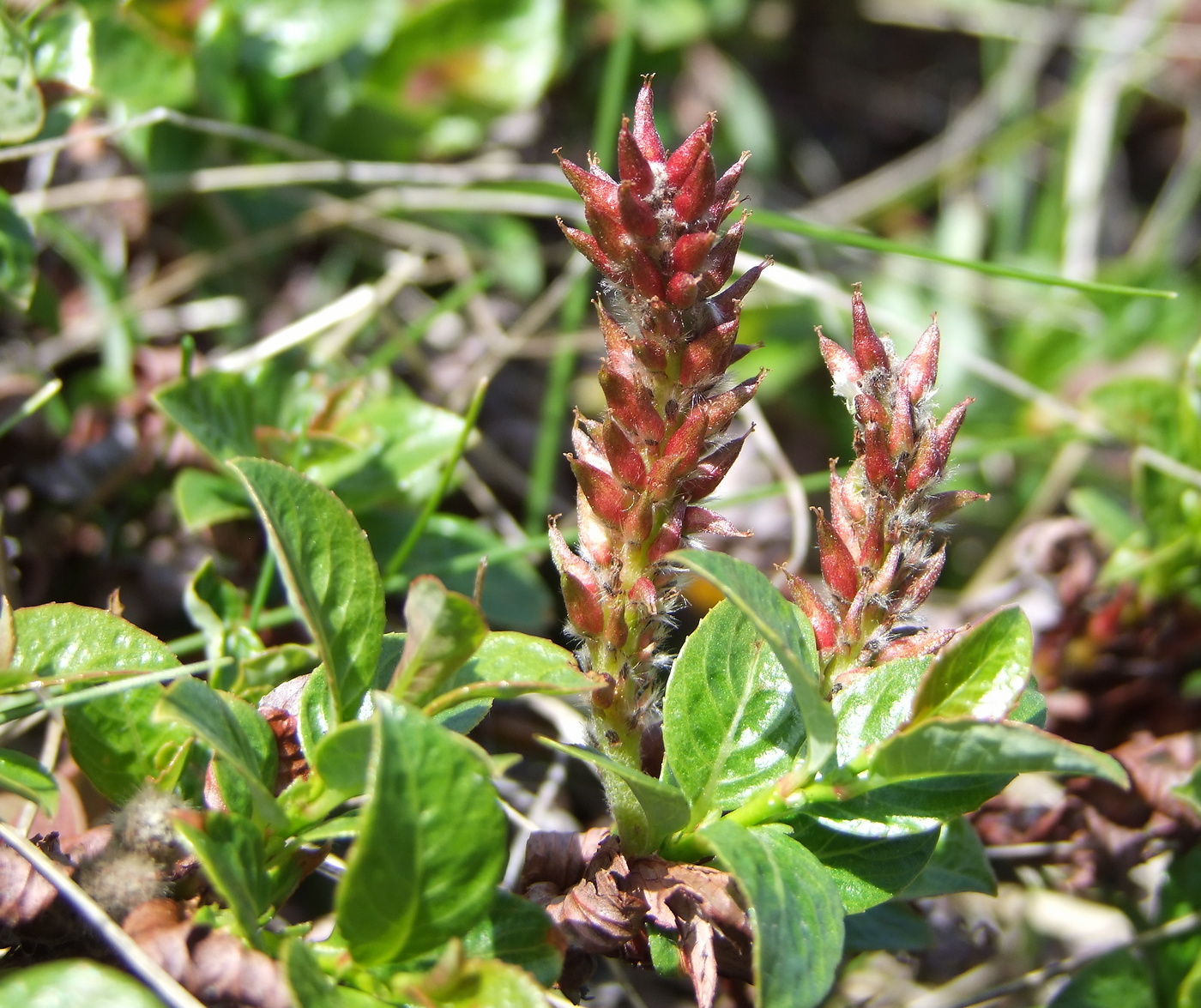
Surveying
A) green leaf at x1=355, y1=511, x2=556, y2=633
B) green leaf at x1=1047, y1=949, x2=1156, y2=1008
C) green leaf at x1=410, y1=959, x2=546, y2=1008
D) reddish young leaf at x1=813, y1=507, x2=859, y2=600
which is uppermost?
reddish young leaf at x1=813, y1=507, x2=859, y2=600

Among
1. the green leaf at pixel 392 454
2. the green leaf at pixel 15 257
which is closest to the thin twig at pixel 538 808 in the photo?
the green leaf at pixel 392 454

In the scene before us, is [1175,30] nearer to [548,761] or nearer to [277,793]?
[548,761]

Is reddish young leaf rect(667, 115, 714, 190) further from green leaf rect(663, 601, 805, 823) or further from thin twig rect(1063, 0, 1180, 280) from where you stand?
thin twig rect(1063, 0, 1180, 280)

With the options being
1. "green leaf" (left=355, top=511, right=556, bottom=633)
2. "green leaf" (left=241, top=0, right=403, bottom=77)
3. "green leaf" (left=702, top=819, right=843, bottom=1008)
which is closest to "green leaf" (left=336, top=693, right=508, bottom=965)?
"green leaf" (left=702, top=819, right=843, bottom=1008)

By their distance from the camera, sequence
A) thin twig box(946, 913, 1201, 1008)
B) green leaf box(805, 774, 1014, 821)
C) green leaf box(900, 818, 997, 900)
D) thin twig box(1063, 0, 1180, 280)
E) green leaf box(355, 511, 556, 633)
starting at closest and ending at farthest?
1. green leaf box(805, 774, 1014, 821)
2. green leaf box(900, 818, 997, 900)
3. thin twig box(946, 913, 1201, 1008)
4. green leaf box(355, 511, 556, 633)
5. thin twig box(1063, 0, 1180, 280)

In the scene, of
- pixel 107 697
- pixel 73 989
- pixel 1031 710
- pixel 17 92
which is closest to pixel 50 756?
pixel 107 697

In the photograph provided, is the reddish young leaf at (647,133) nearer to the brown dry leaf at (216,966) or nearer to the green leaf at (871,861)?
the green leaf at (871,861)
